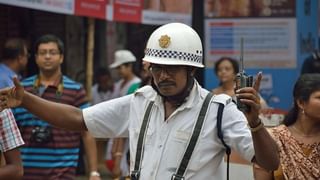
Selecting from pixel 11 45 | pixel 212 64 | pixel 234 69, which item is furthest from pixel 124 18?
pixel 11 45

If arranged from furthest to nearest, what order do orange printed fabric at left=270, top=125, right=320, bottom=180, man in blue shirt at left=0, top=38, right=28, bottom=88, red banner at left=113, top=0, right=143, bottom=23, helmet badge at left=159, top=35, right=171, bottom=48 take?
red banner at left=113, top=0, right=143, bottom=23 < man in blue shirt at left=0, top=38, right=28, bottom=88 < orange printed fabric at left=270, top=125, right=320, bottom=180 < helmet badge at left=159, top=35, right=171, bottom=48

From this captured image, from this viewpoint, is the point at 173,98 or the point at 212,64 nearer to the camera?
the point at 173,98

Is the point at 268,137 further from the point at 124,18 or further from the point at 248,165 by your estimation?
the point at 124,18

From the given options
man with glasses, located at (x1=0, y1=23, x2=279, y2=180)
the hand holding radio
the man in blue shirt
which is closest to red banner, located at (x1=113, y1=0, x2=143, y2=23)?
the man in blue shirt

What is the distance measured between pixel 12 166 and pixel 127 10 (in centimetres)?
616

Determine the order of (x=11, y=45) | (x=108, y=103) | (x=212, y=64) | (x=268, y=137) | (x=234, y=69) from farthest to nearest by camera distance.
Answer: (x=212, y=64)
(x=234, y=69)
(x=11, y=45)
(x=108, y=103)
(x=268, y=137)

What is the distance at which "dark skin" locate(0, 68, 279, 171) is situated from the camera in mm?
3983

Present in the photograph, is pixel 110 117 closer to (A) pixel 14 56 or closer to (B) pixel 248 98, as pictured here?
(B) pixel 248 98

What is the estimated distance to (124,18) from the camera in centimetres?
1065

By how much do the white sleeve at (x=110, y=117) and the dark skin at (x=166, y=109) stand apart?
0.19ft

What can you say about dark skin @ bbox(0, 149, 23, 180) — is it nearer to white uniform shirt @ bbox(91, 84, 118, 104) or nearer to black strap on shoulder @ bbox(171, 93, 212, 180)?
black strap on shoulder @ bbox(171, 93, 212, 180)

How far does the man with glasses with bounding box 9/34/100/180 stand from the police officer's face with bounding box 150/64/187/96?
7.88 feet

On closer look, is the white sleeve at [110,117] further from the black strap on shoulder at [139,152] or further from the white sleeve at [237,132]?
the white sleeve at [237,132]

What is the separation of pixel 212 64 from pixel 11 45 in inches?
114
